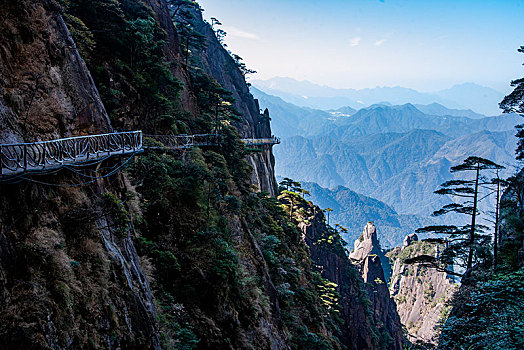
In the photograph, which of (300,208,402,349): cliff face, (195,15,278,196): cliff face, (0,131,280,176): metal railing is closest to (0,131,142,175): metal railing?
(0,131,280,176): metal railing

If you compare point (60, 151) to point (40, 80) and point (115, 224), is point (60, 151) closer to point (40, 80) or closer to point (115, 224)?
point (40, 80)

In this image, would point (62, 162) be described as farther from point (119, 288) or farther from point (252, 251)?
point (252, 251)

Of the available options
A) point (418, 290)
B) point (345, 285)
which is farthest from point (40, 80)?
point (418, 290)

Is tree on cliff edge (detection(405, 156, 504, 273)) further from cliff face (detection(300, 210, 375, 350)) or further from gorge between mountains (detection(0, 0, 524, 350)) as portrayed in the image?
cliff face (detection(300, 210, 375, 350))

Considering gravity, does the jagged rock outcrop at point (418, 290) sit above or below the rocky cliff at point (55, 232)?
below

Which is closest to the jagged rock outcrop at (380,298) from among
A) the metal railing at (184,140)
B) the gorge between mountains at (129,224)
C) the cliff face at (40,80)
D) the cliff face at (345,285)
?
the cliff face at (345,285)

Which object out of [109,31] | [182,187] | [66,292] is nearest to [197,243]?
[182,187]

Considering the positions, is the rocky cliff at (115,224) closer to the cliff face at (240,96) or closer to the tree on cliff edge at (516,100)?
the tree on cliff edge at (516,100)
